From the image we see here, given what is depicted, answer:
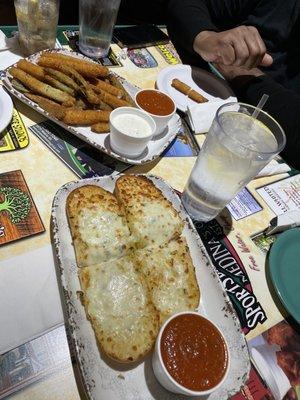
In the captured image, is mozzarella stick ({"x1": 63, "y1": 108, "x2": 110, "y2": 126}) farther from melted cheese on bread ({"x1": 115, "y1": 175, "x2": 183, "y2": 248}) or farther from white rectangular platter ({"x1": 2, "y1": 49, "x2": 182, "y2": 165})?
melted cheese on bread ({"x1": 115, "y1": 175, "x2": 183, "y2": 248})

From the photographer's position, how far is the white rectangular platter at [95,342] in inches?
34.6

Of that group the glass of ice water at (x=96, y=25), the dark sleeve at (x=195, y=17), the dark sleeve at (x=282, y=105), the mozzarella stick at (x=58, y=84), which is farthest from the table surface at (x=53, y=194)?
the dark sleeve at (x=195, y=17)

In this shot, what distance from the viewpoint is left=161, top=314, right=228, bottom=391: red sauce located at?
0.87 meters

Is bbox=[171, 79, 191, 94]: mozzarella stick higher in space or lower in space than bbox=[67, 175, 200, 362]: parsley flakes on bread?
higher

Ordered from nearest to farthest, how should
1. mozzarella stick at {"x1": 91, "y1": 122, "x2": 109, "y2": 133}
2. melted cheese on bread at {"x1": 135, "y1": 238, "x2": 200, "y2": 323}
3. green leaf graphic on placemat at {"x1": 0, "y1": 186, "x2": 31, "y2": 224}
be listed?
1. melted cheese on bread at {"x1": 135, "y1": 238, "x2": 200, "y2": 323}
2. green leaf graphic on placemat at {"x1": 0, "y1": 186, "x2": 31, "y2": 224}
3. mozzarella stick at {"x1": 91, "y1": 122, "x2": 109, "y2": 133}

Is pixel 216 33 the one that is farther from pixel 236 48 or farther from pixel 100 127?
pixel 100 127

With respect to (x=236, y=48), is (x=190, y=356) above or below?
below

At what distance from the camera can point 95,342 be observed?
94 centimetres

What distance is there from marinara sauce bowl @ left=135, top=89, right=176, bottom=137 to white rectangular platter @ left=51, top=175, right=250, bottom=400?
0.52m

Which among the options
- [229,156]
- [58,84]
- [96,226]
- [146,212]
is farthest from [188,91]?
[96,226]

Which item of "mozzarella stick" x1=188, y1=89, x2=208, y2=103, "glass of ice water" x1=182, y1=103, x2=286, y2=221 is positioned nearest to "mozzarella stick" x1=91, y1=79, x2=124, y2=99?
"mozzarella stick" x1=188, y1=89, x2=208, y2=103

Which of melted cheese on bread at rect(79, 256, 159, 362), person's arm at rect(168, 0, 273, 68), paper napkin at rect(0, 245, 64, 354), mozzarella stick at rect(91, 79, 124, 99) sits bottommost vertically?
paper napkin at rect(0, 245, 64, 354)

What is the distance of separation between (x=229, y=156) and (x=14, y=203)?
0.76 metres

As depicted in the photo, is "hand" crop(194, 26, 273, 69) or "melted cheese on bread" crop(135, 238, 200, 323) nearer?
"melted cheese on bread" crop(135, 238, 200, 323)
